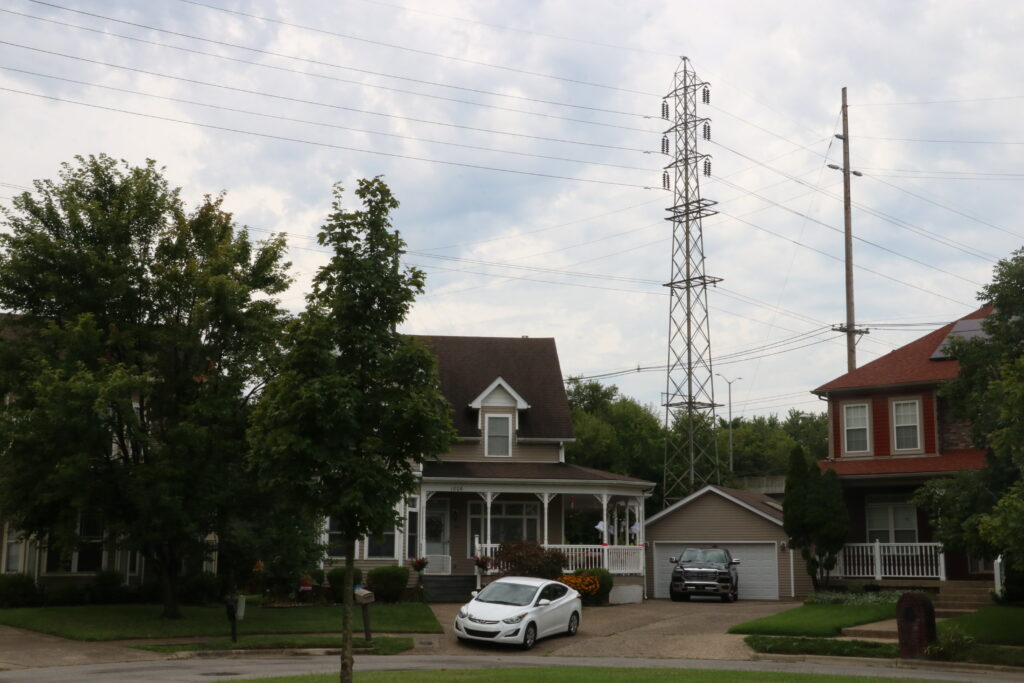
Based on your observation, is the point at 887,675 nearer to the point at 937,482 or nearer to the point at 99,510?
the point at 937,482

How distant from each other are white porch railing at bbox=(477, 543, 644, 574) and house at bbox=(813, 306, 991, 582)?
6707 millimetres

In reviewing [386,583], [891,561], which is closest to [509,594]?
[386,583]

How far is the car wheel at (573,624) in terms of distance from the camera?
26781 millimetres

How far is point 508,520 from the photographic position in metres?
39.0

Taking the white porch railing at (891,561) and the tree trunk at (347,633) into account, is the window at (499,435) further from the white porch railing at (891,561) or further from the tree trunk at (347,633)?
the tree trunk at (347,633)

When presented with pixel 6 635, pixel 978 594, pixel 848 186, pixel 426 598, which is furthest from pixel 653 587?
pixel 6 635

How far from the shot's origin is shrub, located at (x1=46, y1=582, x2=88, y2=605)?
3080 centimetres

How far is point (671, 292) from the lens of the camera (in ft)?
→ 146

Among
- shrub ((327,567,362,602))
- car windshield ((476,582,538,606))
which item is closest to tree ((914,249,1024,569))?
car windshield ((476,582,538,606))

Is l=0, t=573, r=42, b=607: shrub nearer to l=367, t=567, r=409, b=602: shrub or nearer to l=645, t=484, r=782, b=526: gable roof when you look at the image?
l=367, t=567, r=409, b=602: shrub

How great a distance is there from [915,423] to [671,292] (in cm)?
1316

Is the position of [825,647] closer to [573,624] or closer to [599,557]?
[573,624]

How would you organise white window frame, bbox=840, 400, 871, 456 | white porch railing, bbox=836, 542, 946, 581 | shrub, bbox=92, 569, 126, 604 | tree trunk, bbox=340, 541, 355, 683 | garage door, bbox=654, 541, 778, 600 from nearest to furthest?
tree trunk, bbox=340, 541, 355, 683 < shrub, bbox=92, 569, 126, 604 < white porch railing, bbox=836, 542, 946, 581 < white window frame, bbox=840, 400, 871, 456 < garage door, bbox=654, 541, 778, 600

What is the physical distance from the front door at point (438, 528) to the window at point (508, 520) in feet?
3.05
